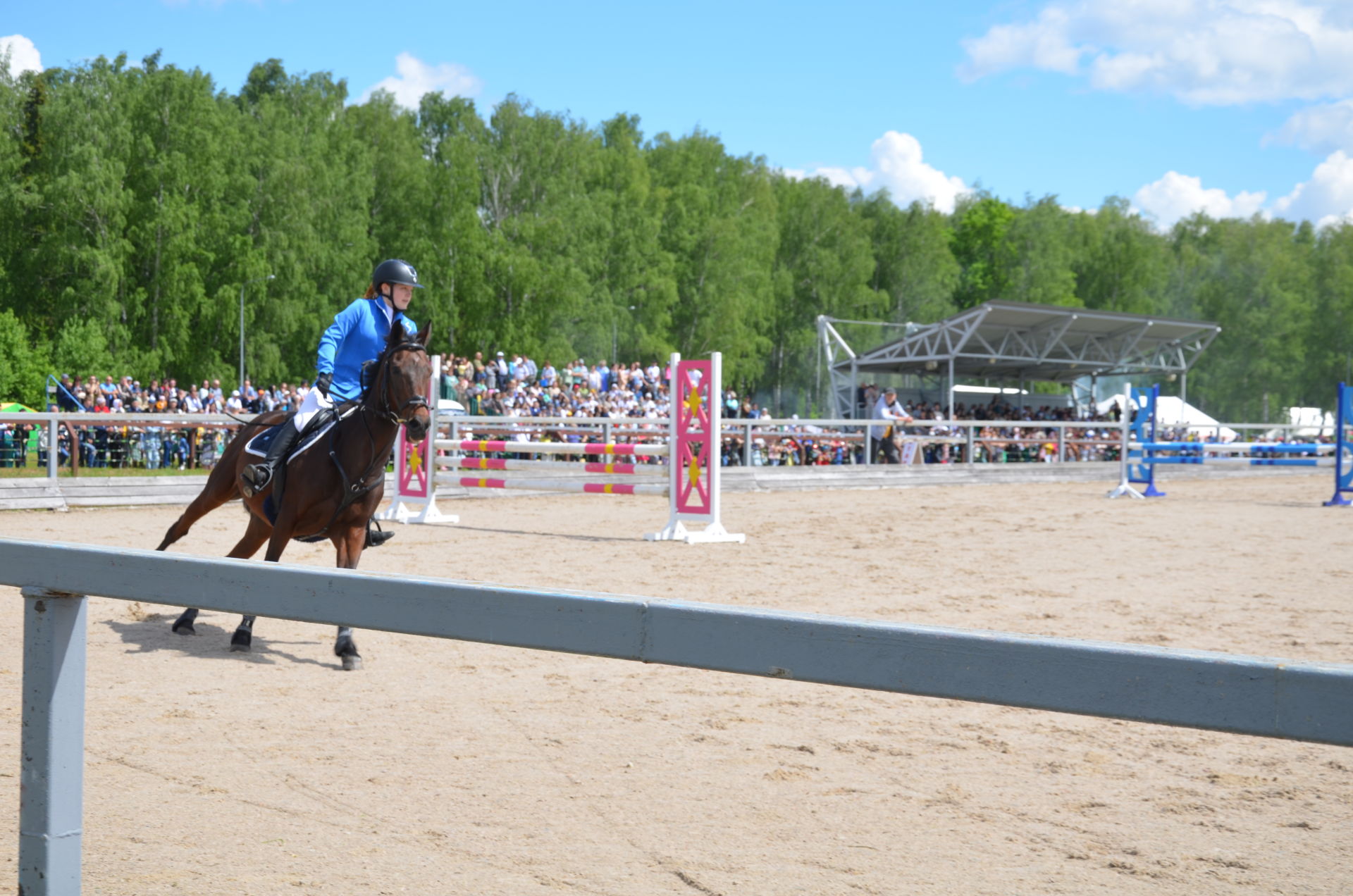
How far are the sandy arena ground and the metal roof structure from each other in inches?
1069

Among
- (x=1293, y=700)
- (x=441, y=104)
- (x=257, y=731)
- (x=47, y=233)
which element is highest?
(x=441, y=104)

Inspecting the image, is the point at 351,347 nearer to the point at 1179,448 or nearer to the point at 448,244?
the point at 1179,448

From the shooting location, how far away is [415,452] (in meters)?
15.3

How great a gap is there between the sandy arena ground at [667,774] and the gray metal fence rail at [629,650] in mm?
858

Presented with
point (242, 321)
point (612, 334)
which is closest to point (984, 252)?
point (612, 334)

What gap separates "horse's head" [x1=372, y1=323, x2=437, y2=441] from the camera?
21.9 ft

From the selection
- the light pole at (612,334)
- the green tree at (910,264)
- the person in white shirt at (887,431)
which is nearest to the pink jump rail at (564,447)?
the person in white shirt at (887,431)

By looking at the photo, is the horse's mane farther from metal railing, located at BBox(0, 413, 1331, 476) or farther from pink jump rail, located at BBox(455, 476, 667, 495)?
metal railing, located at BBox(0, 413, 1331, 476)

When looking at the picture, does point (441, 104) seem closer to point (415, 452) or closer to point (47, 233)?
point (47, 233)

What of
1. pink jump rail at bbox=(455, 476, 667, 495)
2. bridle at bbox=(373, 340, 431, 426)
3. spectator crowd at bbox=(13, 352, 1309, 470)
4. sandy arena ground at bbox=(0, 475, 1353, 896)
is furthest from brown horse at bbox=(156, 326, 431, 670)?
spectator crowd at bbox=(13, 352, 1309, 470)

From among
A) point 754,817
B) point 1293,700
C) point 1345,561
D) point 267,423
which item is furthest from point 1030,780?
point 1345,561

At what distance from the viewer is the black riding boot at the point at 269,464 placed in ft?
22.6

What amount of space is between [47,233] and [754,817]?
136 feet

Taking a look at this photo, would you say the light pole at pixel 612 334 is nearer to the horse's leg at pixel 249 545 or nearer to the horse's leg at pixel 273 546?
the horse's leg at pixel 249 545
